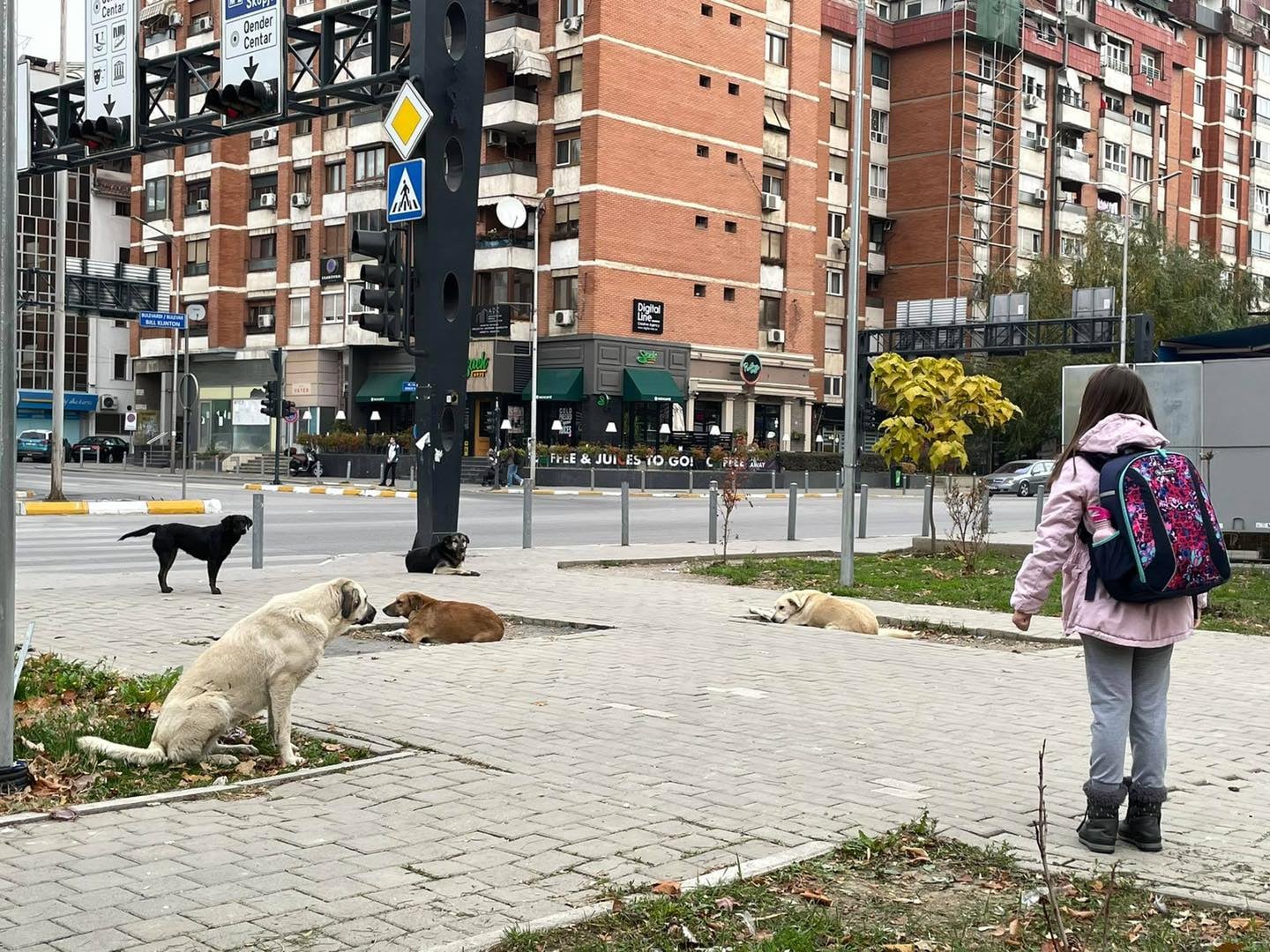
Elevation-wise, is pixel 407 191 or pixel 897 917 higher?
pixel 407 191

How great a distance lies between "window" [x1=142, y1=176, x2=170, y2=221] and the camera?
223 feet

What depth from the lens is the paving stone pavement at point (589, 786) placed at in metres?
4.37

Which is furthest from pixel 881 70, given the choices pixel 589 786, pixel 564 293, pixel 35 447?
pixel 589 786

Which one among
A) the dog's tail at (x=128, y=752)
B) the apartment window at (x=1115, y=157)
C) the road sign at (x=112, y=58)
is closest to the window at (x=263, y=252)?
the apartment window at (x=1115, y=157)

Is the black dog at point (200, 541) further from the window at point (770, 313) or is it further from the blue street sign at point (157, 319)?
the window at point (770, 313)

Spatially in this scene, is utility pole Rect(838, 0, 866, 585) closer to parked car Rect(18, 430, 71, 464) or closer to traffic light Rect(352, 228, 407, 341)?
traffic light Rect(352, 228, 407, 341)

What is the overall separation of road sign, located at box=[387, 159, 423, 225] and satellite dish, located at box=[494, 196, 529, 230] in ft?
110

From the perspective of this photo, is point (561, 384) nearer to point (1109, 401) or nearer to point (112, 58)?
point (112, 58)

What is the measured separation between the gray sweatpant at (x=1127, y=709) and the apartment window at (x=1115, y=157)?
73.0 metres

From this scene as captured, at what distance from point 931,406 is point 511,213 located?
3235cm

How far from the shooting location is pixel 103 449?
71.2 metres

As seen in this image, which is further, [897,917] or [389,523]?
[389,523]

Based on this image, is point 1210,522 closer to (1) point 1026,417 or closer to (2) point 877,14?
(1) point 1026,417

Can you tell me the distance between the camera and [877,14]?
222ft
